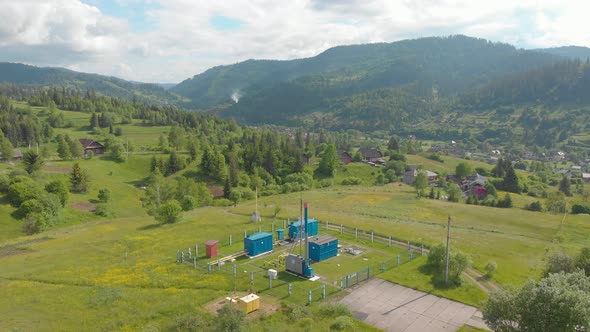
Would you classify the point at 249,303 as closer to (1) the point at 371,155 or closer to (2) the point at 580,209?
(2) the point at 580,209

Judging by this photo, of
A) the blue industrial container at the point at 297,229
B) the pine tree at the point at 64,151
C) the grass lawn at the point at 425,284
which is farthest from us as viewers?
the pine tree at the point at 64,151

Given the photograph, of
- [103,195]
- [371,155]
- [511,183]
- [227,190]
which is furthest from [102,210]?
[371,155]

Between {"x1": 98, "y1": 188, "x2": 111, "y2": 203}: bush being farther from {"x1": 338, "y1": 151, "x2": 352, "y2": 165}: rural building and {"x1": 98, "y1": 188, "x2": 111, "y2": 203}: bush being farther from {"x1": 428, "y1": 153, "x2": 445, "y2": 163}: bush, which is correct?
{"x1": 428, "y1": 153, "x2": 445, "y2": 163}: bush

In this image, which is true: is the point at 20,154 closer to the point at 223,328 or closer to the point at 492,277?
the point at 223,328

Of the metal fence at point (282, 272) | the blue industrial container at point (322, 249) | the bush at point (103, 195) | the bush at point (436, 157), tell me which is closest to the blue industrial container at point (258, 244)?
the metal fence at point (282, 272)

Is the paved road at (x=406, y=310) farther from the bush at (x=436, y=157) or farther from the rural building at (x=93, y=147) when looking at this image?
the bush at (x=436, y=157)

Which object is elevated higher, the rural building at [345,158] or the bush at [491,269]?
the bush at [491,269]

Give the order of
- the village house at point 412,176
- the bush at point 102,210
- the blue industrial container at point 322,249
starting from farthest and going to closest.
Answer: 1. the village house at point 412,176
2. the bush at point 102,210
3. the blue industrial container at point 322,249
